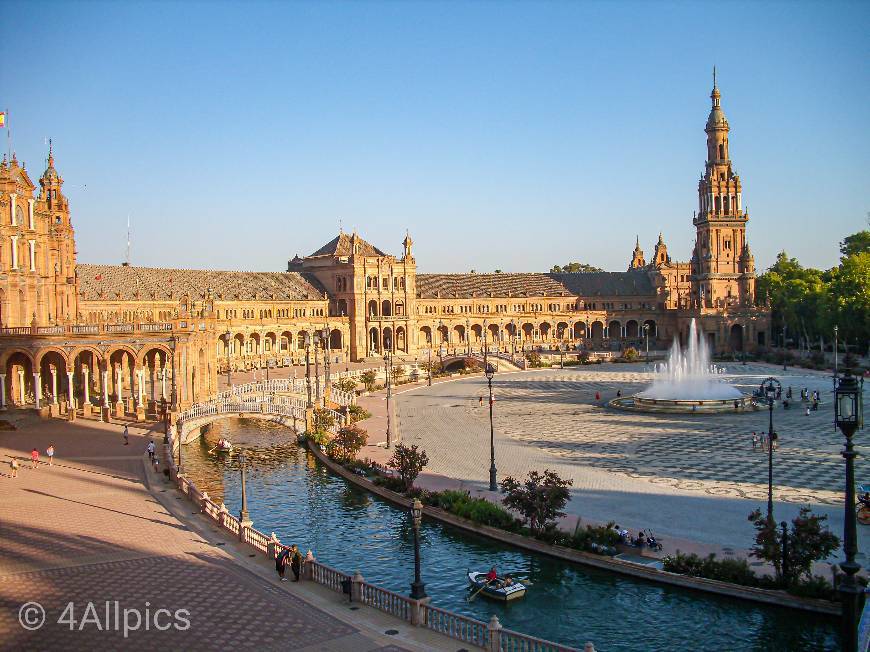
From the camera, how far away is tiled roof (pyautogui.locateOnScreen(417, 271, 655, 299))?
452 feet

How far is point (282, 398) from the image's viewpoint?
67.0 metres

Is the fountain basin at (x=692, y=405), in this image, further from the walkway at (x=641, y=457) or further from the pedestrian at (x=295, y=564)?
the pedestrian at (x=295, y=564)

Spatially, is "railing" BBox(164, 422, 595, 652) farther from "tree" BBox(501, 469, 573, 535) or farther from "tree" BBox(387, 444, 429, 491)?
"tree" BBox(387, 444, 429, 491)

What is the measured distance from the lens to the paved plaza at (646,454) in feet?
117

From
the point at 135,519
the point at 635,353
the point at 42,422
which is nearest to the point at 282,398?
the point at 42,422

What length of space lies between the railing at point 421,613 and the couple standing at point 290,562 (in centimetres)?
36

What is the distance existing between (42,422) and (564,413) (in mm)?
41075

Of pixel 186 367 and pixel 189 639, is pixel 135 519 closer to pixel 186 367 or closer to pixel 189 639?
pixel 189 639

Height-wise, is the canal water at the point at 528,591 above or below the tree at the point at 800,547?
below

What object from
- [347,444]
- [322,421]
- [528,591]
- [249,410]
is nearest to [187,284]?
[249,410]

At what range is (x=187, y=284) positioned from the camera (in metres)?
109

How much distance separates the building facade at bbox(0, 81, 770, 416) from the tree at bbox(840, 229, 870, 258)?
720 inches

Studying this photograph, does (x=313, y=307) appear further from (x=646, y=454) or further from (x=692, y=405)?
(x=646, y=454)

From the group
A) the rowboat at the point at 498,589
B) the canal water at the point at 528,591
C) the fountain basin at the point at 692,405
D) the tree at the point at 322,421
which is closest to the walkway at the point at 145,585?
the canal water at the point at 528,591
